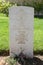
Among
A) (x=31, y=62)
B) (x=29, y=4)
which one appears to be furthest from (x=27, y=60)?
(x=29, y=4)

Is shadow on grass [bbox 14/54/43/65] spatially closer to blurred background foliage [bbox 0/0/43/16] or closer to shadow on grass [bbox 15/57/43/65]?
shadow on grass [bbox 15/57/43/65]

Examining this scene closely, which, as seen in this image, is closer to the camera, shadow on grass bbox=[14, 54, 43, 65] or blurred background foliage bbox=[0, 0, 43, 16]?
shadow on grass bbox=[14, 54, 43, 65]

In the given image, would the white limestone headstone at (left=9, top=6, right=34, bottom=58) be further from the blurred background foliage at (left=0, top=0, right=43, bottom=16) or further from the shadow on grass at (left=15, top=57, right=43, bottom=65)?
the blurred background foliage at (left=0, top=0, right=43, bottom=16)

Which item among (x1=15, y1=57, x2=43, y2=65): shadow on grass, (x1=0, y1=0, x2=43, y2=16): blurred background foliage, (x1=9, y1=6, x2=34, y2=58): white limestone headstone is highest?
(x1=9, y1=6, x2=34, y2=58): white limestone headstone

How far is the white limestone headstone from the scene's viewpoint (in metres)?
6.57

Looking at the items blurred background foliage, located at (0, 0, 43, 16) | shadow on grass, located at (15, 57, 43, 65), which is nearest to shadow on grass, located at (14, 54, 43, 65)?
shadow on grass, located at (15, 57, 43, 65)

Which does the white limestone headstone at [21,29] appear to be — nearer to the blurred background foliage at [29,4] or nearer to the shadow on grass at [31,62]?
the shadow on grass at [31,62]

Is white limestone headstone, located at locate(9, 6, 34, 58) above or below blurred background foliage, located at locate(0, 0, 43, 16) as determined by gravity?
above

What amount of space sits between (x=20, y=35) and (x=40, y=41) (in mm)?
2290

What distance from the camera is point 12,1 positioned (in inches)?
798

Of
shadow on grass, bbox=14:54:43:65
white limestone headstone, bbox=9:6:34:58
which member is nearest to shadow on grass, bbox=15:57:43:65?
shadow on grass, bbox=14:54:43:65

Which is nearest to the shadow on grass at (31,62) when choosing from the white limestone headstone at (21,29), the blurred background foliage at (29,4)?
the white limestone headstone at (21,29)

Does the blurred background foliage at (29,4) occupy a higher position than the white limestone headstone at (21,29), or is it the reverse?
the white limestone headstone at (21,29)

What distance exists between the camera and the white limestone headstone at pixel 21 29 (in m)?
6.57
